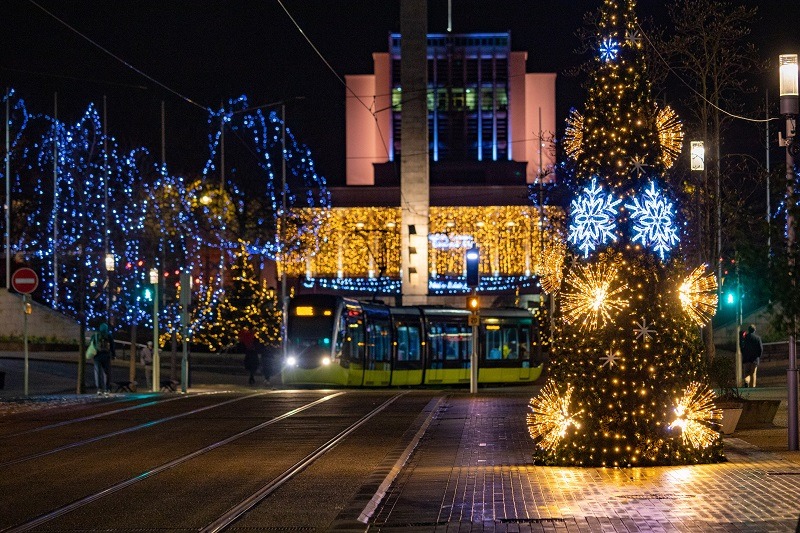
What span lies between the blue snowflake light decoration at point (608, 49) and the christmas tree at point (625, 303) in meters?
0.01

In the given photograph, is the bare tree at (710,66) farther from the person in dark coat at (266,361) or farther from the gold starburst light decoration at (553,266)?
the person in dark coat at (266,361)

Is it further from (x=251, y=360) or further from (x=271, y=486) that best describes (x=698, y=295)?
(x=251, y=360)

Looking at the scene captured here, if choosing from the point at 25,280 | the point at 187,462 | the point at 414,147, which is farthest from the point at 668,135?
the point at 414,147

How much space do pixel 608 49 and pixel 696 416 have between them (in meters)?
4.49

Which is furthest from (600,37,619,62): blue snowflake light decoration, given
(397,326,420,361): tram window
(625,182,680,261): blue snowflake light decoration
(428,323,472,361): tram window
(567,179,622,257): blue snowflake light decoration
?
(428,323,472,361): tram window

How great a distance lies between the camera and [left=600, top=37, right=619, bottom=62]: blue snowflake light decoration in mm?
15469

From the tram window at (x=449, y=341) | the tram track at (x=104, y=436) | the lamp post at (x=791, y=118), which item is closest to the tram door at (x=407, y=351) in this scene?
the tram window at (x=449, y=341)

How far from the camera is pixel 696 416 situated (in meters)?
14.9

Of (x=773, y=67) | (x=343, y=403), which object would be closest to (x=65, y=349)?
(x=343, y=403)

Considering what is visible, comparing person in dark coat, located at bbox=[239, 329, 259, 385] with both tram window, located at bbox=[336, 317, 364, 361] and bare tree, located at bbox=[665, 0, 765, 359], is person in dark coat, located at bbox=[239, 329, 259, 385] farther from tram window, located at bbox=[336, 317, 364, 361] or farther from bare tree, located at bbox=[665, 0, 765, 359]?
bare tree, located at bbox=[665, 0, 765, 359]

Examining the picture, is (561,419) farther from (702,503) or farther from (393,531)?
(393,531)

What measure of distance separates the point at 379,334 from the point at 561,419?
27.3 metres

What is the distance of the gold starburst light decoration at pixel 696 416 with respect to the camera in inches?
583

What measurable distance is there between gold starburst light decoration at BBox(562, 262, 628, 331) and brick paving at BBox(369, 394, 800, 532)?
1.74m
